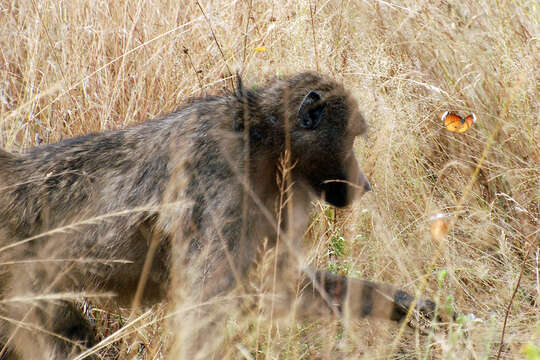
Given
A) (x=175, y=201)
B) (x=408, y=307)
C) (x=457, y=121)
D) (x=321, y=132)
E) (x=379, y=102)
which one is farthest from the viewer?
(x=379, y=102)

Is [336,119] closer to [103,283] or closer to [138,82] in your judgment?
[103,283]

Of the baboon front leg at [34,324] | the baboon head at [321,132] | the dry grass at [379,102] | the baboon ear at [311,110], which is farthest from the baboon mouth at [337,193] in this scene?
the baboon front leg at [34,324]

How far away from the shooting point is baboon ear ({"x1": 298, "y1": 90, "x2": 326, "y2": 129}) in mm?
2856

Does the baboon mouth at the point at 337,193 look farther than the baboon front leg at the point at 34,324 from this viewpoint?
Yes

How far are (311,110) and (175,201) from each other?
0.72m

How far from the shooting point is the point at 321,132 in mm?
2930

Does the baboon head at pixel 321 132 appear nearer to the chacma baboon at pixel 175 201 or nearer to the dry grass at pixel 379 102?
the chacma baboon at pixel 175 201

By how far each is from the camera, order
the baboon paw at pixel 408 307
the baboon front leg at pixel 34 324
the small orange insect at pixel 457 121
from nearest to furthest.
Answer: the baboon front leg at pixel 34 324 < the baboon paw at pixel 408 307 < the small orange insect at pixel 457 121

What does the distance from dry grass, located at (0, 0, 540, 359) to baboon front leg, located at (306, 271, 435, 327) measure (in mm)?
89

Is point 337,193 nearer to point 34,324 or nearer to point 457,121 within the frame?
point 457,121

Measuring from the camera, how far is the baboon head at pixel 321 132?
2898 mm

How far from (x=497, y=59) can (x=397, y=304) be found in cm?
178

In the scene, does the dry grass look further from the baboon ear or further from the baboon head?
the baboon ear

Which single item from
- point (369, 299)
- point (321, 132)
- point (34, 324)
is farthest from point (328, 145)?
point (34, 324)
